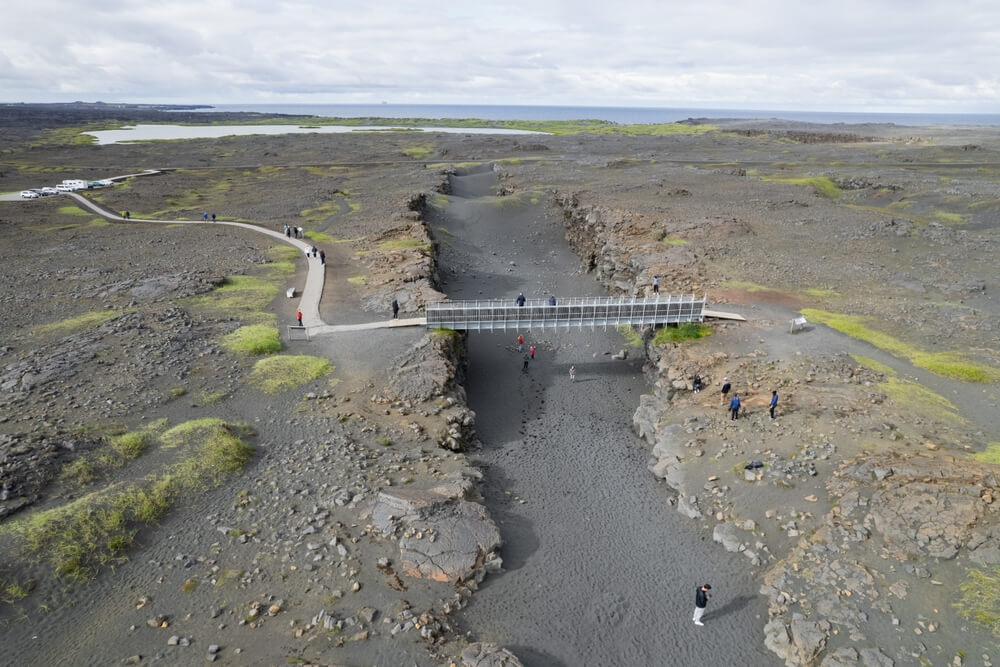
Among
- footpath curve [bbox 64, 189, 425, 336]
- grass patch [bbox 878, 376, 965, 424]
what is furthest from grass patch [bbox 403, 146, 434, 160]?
grass patch [bbox 878, 376, 965, 424]

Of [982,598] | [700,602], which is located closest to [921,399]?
[982,598]

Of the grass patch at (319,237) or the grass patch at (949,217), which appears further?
the grass patch at (319,237)

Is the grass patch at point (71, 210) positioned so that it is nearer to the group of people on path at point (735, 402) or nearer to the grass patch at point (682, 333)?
the grass patch at point (682, 333)

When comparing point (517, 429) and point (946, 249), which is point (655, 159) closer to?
point (946, 249)

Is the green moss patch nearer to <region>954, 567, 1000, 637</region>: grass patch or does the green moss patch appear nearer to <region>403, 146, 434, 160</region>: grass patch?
<region>954, 567, 1000, 637</region>: grass patch

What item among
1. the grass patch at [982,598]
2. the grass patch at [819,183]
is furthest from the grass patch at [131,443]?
the grass patch at [819,183]

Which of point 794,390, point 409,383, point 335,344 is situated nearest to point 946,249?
point 794,390
